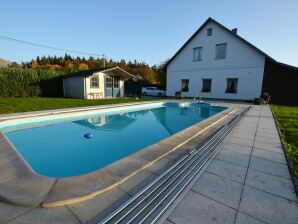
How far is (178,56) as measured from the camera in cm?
2053

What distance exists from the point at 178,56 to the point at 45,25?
15180mm

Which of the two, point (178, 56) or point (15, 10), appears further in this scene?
point (178, 56)

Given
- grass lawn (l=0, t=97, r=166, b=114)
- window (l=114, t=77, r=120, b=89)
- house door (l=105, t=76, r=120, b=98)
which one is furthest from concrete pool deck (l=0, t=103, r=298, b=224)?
window (l=114, t=77, r=120, b=89)

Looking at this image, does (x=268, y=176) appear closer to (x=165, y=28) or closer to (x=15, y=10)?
(x=165, y=28)

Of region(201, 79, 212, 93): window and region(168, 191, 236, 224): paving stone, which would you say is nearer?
region(168, 191, 236, 224): paving stone

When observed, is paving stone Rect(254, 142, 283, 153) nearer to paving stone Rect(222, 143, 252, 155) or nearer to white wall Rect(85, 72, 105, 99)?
paving stone Rect(222, 143, 252, 155)

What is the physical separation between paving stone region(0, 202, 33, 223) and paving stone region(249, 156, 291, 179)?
372 cm

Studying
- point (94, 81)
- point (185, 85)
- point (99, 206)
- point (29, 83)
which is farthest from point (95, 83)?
point (99, 206)

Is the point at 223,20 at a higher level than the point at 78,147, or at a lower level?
higher

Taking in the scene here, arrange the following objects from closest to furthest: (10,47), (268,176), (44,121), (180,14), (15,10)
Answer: (268,176)
(44,121)
(15,10)
(180,14)
(10,47)

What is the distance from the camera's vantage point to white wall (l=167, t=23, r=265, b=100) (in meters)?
15.8

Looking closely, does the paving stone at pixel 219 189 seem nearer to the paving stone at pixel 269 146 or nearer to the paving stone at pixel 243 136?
the paving stone at pixel 269 146

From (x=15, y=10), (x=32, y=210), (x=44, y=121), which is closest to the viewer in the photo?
(x=32, y=210)

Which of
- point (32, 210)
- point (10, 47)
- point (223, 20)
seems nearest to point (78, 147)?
point (32, 210)
